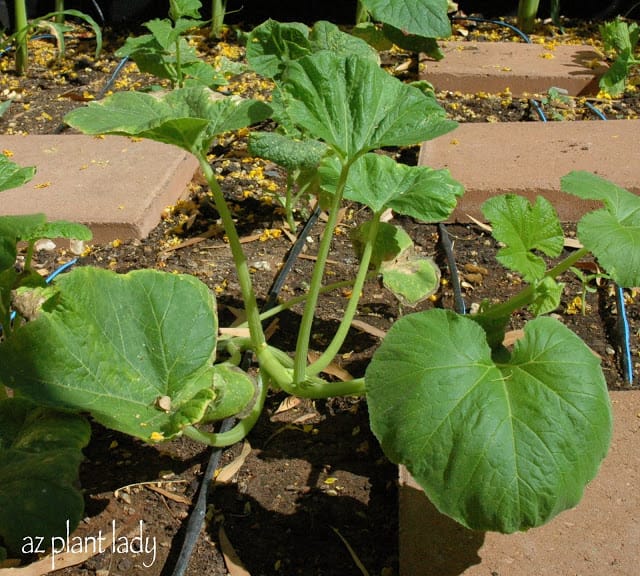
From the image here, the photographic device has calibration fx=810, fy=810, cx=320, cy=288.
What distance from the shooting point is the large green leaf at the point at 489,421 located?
1.19 metres

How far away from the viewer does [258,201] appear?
8.78ft

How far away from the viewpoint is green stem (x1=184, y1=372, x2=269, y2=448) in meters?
1.51

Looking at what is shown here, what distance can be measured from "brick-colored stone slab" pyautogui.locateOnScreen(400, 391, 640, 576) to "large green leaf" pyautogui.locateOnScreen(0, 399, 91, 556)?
585mm

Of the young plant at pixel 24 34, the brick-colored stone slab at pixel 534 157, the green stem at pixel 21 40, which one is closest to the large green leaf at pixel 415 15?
the brick-colored stone slab at pixel 534 157

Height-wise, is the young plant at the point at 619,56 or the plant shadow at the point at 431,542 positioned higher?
the young plant at the point at 619,56

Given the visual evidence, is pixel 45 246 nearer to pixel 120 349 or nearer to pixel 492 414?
pixel 120 349

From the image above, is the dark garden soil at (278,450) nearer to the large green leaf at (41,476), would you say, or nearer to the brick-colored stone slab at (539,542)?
the brick-colored stone slab at (539,542)

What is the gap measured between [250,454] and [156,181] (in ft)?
4.03

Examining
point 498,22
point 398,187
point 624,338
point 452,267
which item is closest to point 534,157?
point 452,267

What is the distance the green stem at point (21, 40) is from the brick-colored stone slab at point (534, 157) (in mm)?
1910

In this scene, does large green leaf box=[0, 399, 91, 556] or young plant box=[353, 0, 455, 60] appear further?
young plant box=[353, 0, 455, 60]

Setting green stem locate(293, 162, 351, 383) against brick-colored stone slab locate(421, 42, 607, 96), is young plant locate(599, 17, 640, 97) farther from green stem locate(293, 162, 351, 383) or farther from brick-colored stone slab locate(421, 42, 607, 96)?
green stem locate(293, 162, 351, 383)

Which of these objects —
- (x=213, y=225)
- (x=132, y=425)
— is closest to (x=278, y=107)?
(x=213, y=225)

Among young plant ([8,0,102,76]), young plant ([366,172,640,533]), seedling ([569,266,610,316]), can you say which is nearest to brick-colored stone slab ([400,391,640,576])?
young plant ([366,172,640,533])
